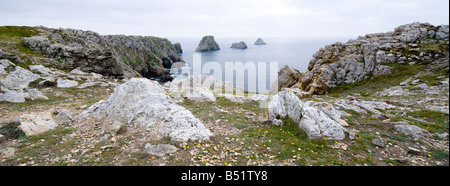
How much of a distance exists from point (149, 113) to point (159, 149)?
4.53 metres

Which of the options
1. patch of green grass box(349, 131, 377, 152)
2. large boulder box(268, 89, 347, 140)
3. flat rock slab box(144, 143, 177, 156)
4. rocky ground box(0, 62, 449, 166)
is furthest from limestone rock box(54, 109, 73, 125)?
patch of green grass box(349, 131, 377, 152)

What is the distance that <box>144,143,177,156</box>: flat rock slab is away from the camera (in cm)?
971

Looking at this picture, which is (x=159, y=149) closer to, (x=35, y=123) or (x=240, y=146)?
(x=240, y=146)

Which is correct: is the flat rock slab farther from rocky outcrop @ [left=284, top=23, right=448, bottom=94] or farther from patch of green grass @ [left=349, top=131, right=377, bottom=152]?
rocky outcrop @ [left=284, top=23, right=448, bottom=94]

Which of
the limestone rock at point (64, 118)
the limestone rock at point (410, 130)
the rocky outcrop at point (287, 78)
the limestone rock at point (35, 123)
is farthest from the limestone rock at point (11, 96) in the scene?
the rocky outcrop at point (287, 78)

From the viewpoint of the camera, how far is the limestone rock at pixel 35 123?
1152cm

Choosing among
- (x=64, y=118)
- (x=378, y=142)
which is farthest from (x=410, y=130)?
(x=64, y=118)

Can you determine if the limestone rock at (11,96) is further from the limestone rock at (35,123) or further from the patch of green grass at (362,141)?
the patch of green grass at (362,141)

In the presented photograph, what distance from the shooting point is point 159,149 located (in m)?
9.93

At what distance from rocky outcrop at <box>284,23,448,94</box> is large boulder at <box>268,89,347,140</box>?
41079mm
